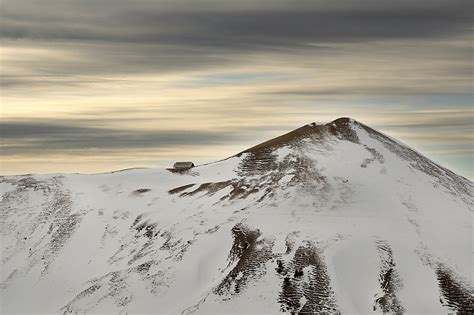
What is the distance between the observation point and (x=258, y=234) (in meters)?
137

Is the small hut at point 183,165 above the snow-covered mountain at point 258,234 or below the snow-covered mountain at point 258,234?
above

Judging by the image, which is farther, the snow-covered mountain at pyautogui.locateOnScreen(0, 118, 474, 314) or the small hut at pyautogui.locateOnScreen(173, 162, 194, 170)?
the small hut at pyautogui.locateOnScreen(173, 162, 194, 170)

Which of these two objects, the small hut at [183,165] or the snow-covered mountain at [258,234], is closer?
the snow-covered mountain at [258,234]

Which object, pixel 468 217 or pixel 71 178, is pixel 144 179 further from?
pixel 468 217

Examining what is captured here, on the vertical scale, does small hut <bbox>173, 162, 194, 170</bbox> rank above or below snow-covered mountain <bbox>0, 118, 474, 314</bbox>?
above

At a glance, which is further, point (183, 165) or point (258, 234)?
point (183, 165)

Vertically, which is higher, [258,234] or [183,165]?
[183,165]

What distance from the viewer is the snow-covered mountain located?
125 metres

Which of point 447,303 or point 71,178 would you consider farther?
point 71,178

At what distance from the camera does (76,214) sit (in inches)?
6447

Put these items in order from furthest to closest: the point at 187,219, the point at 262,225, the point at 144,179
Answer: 1. the point at 144,179
2. the point at 187,219
3. the point at 262,225

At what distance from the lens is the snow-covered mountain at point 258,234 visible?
125 m

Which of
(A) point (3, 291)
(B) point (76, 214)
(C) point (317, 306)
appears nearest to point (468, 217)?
(C) point (317, 306)

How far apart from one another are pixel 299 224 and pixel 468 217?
33.2 meters
